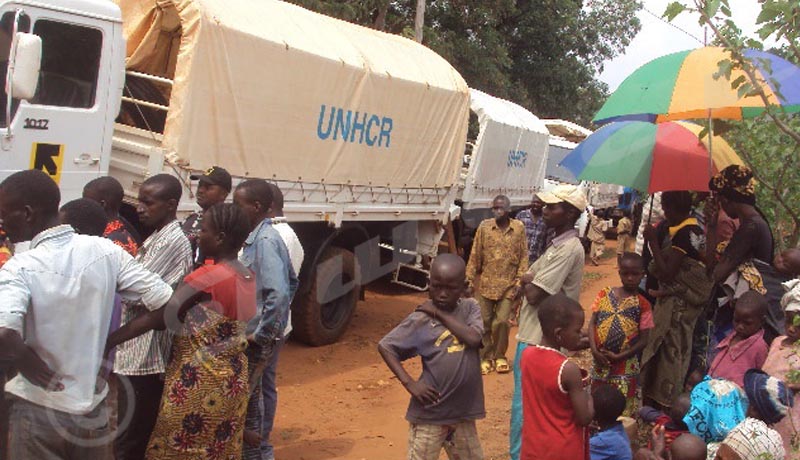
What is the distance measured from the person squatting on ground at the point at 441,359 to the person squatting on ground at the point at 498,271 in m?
3.69

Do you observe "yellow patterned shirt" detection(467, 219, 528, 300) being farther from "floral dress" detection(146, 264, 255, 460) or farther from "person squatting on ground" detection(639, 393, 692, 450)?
"floral dress" detection(146, 264, 255, 460)

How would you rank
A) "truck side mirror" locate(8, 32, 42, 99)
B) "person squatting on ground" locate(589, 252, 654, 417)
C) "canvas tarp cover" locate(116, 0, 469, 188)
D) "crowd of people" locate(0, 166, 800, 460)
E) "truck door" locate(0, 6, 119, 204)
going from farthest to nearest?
"canvas tarp cover" locate(116, 0, 469, 188)
"truck door" locate(0, 6, 119, 204)
"truck side mirror" locate(8, 32, 42, 99)
"person squatting on ground" locate(589, 252, 654, 417)
"crowd of people" locate(0, 166, 800, 460)

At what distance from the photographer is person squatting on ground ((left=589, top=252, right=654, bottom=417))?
457 cm

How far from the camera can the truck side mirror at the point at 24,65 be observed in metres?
4.82

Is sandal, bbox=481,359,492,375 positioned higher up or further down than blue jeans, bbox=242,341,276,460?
further down

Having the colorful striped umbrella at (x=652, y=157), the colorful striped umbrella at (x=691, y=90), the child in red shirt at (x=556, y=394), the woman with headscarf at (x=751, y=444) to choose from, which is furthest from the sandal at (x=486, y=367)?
the woman with headscarf at (x=751, y=444)

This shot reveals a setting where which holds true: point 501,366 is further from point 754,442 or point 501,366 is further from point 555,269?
point 754,442

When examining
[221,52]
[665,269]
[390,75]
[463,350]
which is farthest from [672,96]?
[390,75]

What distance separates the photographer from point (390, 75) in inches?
324

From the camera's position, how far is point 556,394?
3191 mm

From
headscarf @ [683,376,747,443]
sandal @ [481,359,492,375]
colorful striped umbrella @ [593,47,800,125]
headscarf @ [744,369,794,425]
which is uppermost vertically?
colorful striped umbrella @ [593,47,800,125]

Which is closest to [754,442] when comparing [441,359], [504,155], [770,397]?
[770,397]

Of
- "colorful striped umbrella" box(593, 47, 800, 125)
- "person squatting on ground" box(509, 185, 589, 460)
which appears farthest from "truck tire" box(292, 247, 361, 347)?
"colorful striped umbrella" box(593, 47, 800, 125)

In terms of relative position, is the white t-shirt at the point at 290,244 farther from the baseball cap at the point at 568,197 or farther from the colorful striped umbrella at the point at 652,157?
the colorful striped umbrella at the point at 652,157
